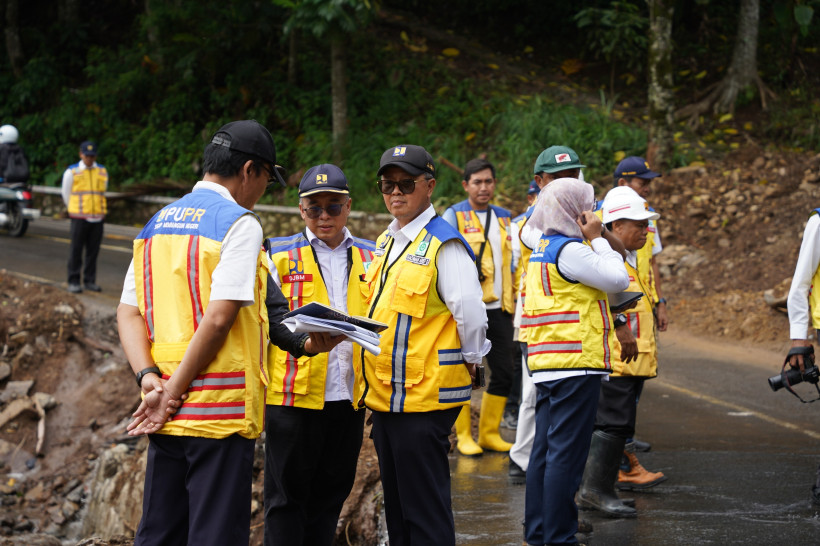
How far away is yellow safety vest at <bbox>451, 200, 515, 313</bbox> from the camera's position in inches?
280

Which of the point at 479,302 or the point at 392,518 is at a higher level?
the point at 479,302

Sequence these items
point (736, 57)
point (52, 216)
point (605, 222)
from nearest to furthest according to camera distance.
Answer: point (605, 222)
point (736, 57)
point (52, 216)

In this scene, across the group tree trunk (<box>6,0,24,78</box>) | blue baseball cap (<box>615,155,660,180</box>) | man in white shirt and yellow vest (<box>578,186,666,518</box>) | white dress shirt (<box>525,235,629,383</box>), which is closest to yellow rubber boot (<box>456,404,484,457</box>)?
man in white shirt and yellow vest (<box>578,186,666,518</box>)

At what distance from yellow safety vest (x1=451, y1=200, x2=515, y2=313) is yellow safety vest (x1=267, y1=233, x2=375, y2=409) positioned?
230cm

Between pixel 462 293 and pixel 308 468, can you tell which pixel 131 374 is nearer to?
pixel 308 468

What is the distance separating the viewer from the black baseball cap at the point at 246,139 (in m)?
3.56

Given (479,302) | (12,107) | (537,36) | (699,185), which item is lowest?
(479,302)

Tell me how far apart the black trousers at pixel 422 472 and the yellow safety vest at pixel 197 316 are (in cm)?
87

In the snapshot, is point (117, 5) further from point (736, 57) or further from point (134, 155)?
point (736, 57)

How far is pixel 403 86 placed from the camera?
2050 centimetres

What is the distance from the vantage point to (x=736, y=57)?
18.0 meters

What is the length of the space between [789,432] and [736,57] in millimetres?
12248

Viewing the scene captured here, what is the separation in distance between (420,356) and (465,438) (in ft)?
10.2

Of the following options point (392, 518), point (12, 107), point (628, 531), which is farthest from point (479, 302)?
point (12, 107)
